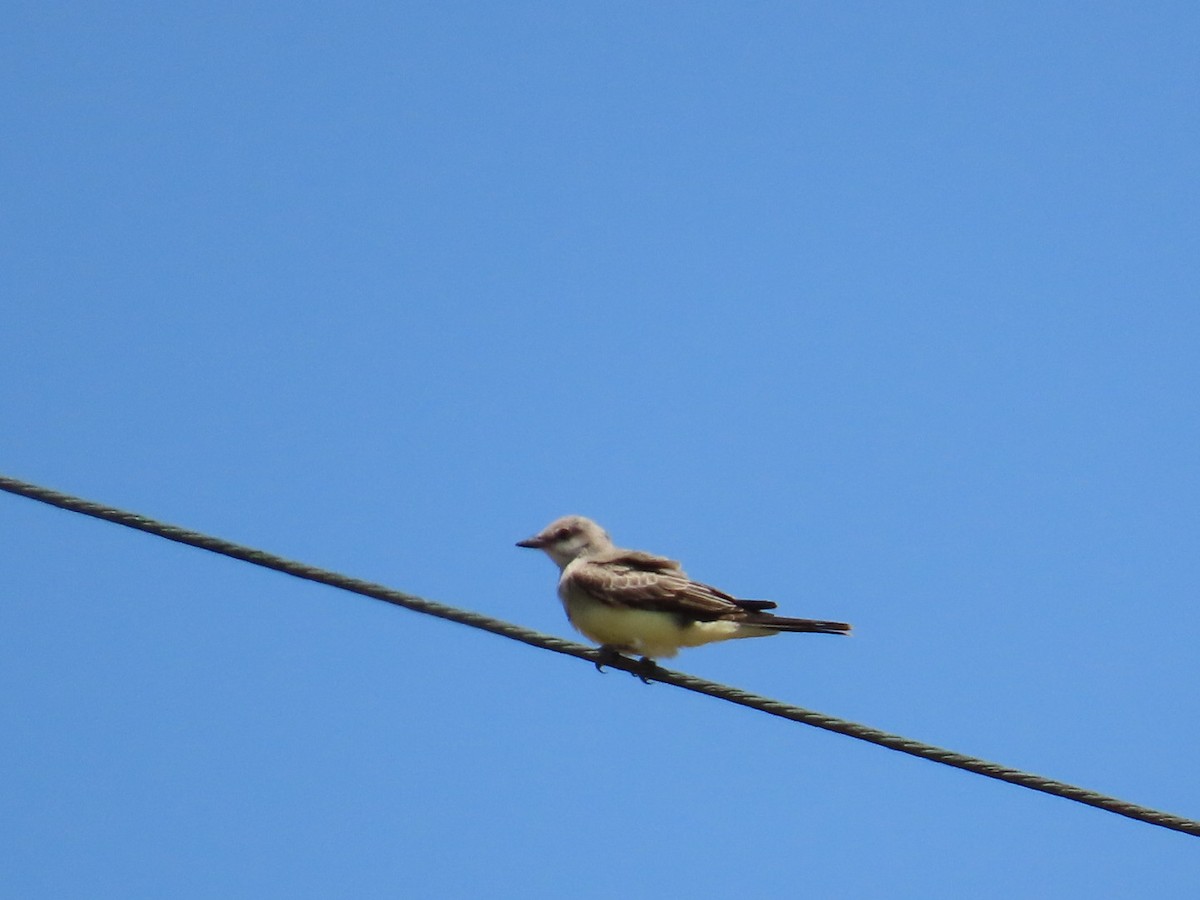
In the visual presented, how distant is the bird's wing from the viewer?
8.88 meters

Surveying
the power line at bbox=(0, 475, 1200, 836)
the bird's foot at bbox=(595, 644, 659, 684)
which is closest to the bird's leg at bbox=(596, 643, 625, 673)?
the bird's foot at bbox=(595, 644, 659, 684)

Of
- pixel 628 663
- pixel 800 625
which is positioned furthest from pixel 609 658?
pixel 800 625

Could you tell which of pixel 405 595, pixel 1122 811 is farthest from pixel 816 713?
pixel 405 595

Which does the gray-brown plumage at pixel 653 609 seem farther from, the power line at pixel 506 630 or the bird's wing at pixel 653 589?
the power line at pixel 506 630

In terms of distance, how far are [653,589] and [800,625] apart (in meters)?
0.94

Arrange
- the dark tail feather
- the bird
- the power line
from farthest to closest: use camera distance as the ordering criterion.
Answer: the bird → the dark tail feather → the power line

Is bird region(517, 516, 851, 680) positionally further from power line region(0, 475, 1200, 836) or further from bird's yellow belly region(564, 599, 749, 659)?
power line region(0, 475, 1200, 836)

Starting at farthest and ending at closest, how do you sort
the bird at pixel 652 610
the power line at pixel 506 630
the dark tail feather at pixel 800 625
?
the bird at pixel 652 610 < the dark tail feather at pixel 800 625 < the power line at pixel 506 630

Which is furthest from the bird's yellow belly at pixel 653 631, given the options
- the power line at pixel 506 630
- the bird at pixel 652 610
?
the power line at pixel 506 630

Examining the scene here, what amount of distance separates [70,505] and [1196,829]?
481 centimetres

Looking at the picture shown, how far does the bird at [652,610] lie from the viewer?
882cm

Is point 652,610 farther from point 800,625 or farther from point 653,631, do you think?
point 800,625

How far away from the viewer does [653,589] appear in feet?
29.6

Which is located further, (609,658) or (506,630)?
(609,658)
